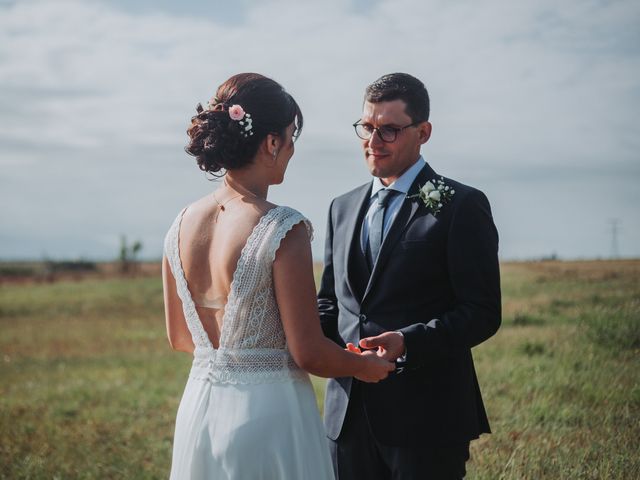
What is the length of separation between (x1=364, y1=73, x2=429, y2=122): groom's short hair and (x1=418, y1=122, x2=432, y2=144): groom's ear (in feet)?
0.10

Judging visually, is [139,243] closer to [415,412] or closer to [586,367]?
[586,367]

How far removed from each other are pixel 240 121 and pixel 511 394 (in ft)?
22.3

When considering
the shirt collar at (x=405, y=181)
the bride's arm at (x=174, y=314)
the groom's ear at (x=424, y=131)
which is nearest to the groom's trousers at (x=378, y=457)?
the bride's arm at (x=174, y=314)

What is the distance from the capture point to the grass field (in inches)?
269

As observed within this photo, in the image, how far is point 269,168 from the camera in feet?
12.0

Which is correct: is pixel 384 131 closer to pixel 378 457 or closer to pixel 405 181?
pixel 405 181

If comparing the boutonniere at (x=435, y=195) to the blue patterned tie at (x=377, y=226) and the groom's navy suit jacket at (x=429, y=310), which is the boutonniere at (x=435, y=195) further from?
the blue patterned tie at (x=377, y=226)

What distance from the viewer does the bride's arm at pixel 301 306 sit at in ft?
11.2

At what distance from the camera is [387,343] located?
13.1ft

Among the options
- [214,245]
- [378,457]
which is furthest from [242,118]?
[378,457]

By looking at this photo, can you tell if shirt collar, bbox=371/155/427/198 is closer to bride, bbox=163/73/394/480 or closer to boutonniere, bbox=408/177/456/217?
boutonniere, bbox=408/177/456/217

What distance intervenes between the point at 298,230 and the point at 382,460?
157cm

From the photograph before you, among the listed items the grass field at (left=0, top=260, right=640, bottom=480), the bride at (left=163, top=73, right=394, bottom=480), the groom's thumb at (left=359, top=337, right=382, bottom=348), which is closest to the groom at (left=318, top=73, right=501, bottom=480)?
the groom's thumb at (left=359, top=337, right=382, bottom=348)

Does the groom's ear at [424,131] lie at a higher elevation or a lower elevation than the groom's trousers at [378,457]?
higher
